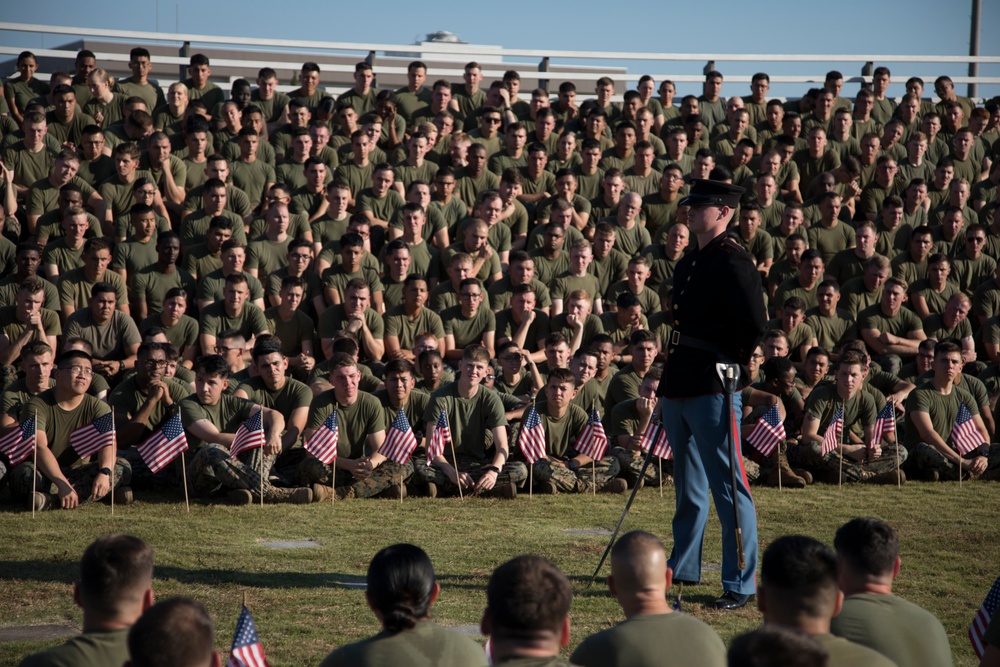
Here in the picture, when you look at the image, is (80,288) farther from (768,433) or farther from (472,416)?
(768,433)

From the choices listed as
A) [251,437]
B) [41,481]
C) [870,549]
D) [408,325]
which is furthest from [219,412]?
[870,549]

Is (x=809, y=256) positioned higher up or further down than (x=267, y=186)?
further down

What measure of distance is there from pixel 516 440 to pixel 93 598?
7.56 meters

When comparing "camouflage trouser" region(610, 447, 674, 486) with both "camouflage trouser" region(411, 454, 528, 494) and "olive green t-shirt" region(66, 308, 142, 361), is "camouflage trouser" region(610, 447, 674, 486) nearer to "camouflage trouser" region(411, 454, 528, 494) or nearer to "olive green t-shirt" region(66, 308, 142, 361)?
"camouflage trouser" region(411, 454, 528, 494)

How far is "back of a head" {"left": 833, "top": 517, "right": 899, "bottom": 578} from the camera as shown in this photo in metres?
3.80

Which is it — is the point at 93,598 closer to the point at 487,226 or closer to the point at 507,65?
the point at 487,226

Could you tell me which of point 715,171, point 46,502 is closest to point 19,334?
point 46,502

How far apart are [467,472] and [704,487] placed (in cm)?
413

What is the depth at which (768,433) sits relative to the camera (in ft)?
34.6

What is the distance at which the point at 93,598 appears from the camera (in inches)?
132

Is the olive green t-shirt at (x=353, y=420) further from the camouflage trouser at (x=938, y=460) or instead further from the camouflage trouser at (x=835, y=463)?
the camouflage trouser at (x=938, y=460)

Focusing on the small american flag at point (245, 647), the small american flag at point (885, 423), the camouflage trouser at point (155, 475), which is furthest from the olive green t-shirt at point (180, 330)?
the small american flag at point (245, 647)

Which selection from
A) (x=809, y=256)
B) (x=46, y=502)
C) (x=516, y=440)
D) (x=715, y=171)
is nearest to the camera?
(x=715, y=171)

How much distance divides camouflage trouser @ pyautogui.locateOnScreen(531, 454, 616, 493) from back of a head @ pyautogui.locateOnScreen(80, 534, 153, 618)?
709 centimetres
